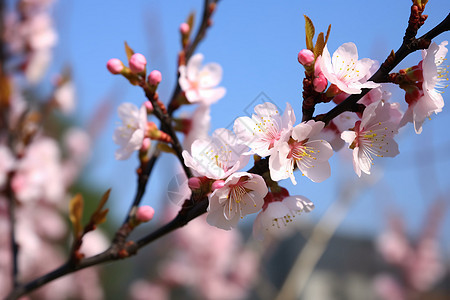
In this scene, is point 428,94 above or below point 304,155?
above

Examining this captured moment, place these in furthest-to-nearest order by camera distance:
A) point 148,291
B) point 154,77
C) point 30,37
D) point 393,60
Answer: point 148,291 < point 30,37 < point 154,77 < point 393,60

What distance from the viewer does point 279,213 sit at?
522 mm

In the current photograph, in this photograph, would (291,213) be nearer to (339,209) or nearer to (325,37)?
(325,37)

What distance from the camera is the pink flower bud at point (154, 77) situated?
0.59 metres

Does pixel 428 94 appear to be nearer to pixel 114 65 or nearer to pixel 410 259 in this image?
pixel 114 65

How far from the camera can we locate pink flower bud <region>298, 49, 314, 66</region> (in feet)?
1.56

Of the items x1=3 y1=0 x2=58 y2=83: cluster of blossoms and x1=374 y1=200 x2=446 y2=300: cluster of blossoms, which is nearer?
x1=3 y1=0 x2=58 y2=83: cluster of blossoms

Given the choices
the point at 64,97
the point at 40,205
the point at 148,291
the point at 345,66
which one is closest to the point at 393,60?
the point at 345,66

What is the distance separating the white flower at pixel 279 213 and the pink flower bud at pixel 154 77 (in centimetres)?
24

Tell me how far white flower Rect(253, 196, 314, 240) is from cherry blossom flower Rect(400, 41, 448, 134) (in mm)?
165

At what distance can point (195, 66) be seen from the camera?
755 mm

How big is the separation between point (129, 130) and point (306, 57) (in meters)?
0.34

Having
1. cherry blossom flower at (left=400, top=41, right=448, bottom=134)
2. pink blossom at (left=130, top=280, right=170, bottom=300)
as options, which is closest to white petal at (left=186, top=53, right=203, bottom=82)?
cherry blossom flower at (left=400, top=41, right=448, bottom=134)

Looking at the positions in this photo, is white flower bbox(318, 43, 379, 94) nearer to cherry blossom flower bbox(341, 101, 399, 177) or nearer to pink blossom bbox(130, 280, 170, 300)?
cherry blossom flower bbox(341, 101, 399, 177)
